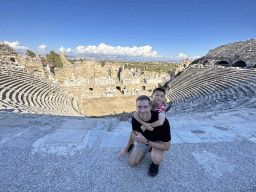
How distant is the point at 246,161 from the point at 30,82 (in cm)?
1673

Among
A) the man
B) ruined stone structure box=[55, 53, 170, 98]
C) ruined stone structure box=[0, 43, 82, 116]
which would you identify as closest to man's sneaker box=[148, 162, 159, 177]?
the man

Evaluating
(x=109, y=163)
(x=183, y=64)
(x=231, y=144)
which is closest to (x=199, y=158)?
(x=231, y=144)

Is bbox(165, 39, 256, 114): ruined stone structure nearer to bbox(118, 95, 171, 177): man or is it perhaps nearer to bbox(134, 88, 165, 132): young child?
bbox(134, 88, 165, 132): young child

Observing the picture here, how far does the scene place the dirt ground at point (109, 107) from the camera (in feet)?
44.0

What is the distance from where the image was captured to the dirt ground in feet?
44.0

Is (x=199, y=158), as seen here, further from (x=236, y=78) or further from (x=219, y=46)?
(x=219, y=46)

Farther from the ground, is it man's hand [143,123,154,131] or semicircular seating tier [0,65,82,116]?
man's hand [143,123,154,131]

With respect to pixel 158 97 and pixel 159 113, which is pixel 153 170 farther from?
pixel 158 97

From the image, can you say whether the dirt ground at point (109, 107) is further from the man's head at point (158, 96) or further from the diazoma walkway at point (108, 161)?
the man's head at point (158, 96)

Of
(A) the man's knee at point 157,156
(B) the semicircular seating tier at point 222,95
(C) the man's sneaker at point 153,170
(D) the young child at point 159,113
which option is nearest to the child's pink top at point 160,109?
(D) the young child at point 159,113

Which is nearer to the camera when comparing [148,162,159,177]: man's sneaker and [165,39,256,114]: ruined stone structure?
[148,162,159,177]: man's sneaker

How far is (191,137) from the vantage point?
281 cm

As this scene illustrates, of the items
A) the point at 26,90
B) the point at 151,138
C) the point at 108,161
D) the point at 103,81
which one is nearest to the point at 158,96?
the point at 151,138

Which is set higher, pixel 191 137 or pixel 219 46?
pixel 219 46
